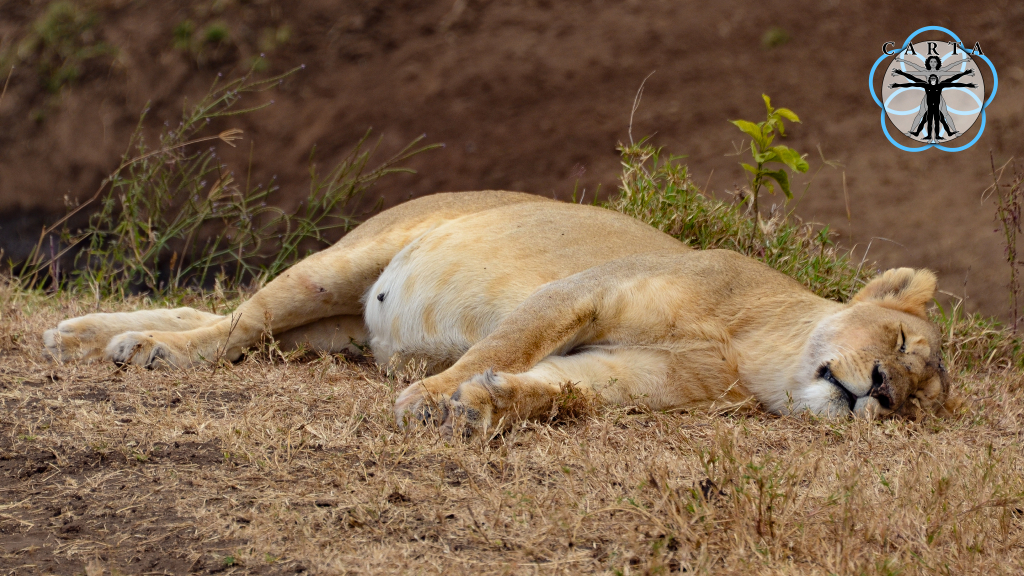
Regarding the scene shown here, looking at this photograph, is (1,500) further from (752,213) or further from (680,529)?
(752,213)

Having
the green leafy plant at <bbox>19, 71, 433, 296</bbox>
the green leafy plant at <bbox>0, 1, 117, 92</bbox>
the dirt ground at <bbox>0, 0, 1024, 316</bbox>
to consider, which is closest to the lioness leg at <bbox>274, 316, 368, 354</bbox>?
the green leafy plant at <bbox>19, 71, 433, 296</bbox>

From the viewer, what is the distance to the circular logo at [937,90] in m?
7.23

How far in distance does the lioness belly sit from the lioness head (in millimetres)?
1003

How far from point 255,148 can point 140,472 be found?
590 centimetres

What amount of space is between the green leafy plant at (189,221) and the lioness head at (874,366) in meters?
3.75

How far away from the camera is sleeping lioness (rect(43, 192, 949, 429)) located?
3312mm

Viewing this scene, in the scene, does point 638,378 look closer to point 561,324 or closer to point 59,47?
point 561,324

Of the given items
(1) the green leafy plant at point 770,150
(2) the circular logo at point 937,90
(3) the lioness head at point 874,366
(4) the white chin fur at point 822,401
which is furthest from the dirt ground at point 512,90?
(4) the white chin fur at point 822,401

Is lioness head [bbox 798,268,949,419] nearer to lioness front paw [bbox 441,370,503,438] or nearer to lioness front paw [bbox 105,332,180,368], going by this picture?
lioness front paw [bbox 441,370,503,438]

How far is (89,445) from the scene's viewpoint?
9.08 ft

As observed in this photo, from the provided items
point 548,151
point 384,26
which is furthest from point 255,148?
point 548,151

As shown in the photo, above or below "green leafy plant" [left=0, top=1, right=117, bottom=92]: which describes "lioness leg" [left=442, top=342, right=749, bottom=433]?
below

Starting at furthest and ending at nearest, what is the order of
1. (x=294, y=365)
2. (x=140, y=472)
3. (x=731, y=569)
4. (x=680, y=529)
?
(x=294, y=365) → (x=140, y=472) → (x=680, y=529) → (x=731, y=569)

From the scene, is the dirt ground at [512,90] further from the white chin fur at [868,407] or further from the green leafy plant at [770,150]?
the white chin fur at [868,407]
